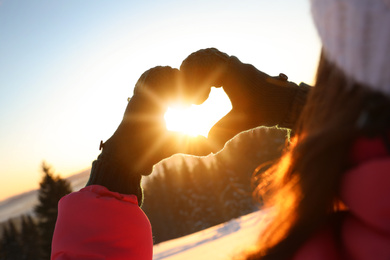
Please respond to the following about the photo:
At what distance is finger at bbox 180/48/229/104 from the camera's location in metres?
1.18

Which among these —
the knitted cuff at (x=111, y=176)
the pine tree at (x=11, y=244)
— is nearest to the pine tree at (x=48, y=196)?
the pine tree at (x=11, y=244)

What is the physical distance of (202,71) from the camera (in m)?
1.18

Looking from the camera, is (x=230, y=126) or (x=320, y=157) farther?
(x=230, y=126)

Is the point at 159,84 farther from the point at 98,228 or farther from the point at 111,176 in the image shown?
the point at 98,228

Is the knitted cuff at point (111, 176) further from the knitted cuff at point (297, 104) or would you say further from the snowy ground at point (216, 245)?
the snowy ground at point (216, 245)

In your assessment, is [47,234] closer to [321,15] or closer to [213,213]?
[213,213]

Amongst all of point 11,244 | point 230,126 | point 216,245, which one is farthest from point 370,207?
point 11,244

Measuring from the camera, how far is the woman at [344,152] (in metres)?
0.58

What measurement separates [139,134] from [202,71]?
0.31 m

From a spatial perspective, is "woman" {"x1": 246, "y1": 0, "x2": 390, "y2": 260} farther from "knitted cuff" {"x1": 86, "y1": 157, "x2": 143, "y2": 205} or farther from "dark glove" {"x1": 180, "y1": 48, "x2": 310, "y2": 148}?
"knitted cuff" {"x1": 86, "y1": 157, "x2": 143, "y2": 205}

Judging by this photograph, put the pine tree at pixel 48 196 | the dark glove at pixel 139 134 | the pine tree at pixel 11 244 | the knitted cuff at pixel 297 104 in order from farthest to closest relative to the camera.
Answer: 1. the pine tree at pixel 11 244
2. the pine tree at pixel 48 196
3. the knitted cuff at pixel 297 104
4. the dark glove at pixel 139 134

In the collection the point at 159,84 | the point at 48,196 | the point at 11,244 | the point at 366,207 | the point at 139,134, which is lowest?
the point at 11,244

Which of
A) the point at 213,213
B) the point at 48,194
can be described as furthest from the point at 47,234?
the point at 213,213

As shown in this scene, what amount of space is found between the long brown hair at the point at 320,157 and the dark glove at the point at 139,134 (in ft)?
1.64
